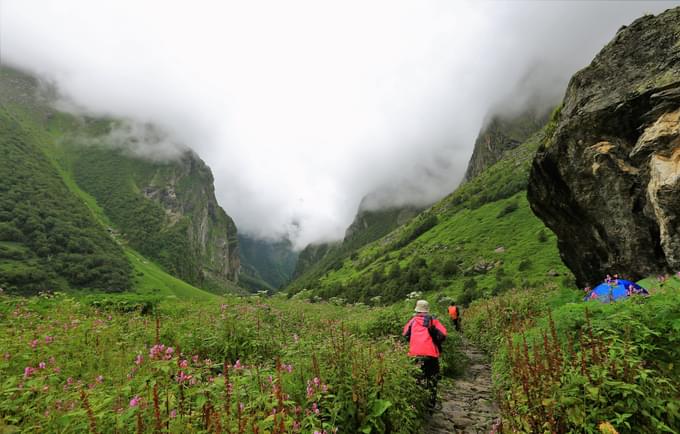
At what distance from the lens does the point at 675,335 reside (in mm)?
5145

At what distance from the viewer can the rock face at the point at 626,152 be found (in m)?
10.8

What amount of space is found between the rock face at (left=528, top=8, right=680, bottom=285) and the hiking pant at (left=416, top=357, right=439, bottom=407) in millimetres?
9115

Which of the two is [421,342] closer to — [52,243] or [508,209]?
[508,209]

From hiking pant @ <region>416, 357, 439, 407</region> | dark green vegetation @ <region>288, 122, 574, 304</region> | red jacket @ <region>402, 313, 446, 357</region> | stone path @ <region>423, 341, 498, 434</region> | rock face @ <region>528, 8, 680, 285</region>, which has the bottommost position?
stone path @ <region>423, 341, 498, 434</region>

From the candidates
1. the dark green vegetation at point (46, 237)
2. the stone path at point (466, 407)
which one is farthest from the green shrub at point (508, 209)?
the dark green vegetation at point (46, 237)

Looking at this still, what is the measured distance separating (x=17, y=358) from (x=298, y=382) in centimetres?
546

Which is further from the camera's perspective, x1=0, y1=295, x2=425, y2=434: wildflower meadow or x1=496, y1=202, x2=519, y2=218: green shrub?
x1=496, y1=202, x2=519, y2=218: green shrub

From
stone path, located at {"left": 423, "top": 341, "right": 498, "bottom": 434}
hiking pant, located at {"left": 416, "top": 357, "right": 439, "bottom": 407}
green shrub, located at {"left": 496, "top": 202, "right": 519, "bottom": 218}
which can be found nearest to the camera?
stone path, located at {"left": 423, "top": 341, "right": 498, "bottom": 434}

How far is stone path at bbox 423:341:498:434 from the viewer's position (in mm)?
7027

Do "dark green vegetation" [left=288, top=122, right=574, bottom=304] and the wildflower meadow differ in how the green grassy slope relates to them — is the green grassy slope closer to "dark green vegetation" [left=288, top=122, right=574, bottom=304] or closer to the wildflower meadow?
"dark green vegetation" [left=288, top=122, right=574, bottom=304]

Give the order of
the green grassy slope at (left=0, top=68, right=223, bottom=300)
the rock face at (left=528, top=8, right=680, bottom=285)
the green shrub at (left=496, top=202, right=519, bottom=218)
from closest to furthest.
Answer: the rock face at (left=528, top=8, right=680, bottom=285)
the green shrub at (left=496, top=202, right=519, bottom=218)
the green grassy slope at (left=0, top=68, right=223, bottom=300)

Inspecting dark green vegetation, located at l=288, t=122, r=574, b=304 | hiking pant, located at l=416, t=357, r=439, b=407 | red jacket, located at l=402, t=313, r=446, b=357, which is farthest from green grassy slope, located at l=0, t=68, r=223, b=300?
hiking pant, located at l=416, t=357, r=439, b=407

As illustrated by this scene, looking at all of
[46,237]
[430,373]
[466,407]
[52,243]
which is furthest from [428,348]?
[46,237]

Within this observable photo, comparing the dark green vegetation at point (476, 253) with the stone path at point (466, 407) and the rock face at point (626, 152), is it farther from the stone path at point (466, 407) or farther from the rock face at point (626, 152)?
the stone path at point (466, 407)
